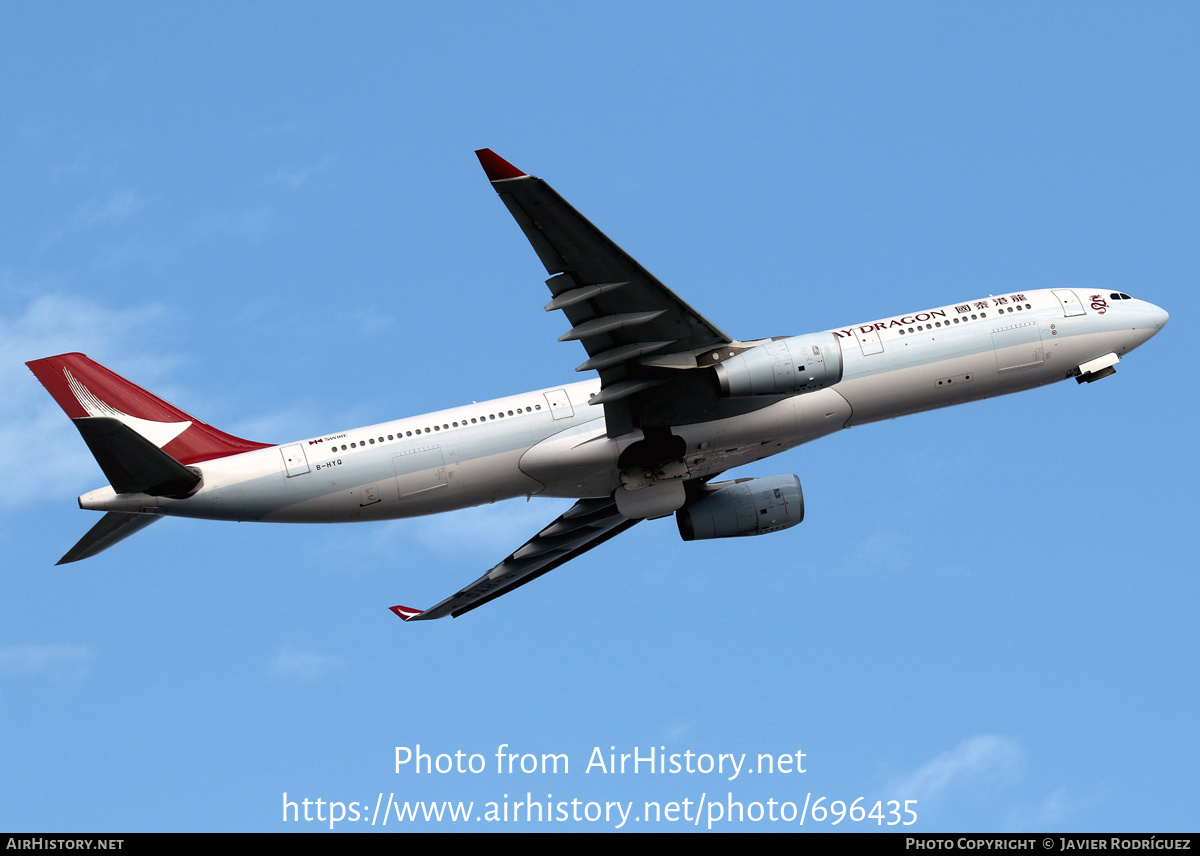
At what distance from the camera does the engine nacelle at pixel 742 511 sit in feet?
127

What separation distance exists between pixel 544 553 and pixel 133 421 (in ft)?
45.4

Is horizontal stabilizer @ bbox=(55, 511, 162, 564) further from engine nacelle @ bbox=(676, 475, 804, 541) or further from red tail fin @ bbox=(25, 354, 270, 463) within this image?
engine nacelle @ bbox=(676, 475, 804, 541)

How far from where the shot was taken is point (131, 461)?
31.0m

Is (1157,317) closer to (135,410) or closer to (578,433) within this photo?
(578,433)

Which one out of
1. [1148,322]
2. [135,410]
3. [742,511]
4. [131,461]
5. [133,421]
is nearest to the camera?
[131,461]

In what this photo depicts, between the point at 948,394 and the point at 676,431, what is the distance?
320 inches

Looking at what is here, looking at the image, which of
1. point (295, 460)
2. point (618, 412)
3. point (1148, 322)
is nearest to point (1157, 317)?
point (1148, 322)

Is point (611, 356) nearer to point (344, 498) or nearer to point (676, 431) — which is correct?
point (676, 431)

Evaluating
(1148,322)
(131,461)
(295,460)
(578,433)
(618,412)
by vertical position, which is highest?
(1148,322)

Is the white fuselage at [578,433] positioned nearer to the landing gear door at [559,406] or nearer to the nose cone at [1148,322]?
the landing gear door at [559,406]

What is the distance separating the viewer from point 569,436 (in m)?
34.7

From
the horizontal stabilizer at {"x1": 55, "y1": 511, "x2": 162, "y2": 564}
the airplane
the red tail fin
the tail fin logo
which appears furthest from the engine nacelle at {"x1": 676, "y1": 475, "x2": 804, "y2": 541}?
the horizontal stabilizer at {"x1": 55, "y1": 511, "x2": 162, "y2": 564}

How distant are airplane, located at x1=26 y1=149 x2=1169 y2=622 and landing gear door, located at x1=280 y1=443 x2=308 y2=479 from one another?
0.05 meters
